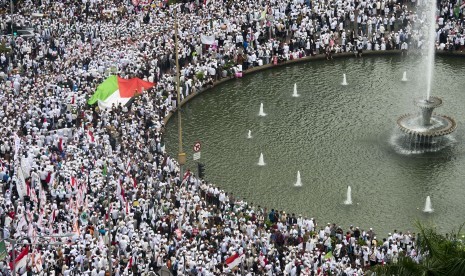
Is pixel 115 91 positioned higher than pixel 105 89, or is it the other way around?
pixel 105 89

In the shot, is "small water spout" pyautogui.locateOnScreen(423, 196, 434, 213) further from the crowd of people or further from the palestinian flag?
the palestinian flag

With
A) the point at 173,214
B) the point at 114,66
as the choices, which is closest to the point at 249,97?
the point at 114,66

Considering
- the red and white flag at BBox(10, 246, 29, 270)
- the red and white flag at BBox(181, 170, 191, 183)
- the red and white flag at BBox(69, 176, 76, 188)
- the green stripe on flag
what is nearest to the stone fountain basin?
the red and white flag at BBox(181, 170, 191, 183)

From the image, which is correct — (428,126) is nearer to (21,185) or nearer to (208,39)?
(208,39)

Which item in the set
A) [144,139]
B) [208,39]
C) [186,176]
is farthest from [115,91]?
[208,39]

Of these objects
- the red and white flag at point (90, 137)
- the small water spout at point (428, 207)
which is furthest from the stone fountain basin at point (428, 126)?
the red and white flag at point (90, 137)

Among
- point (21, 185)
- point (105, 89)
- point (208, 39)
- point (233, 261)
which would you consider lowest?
point (233, 261)
